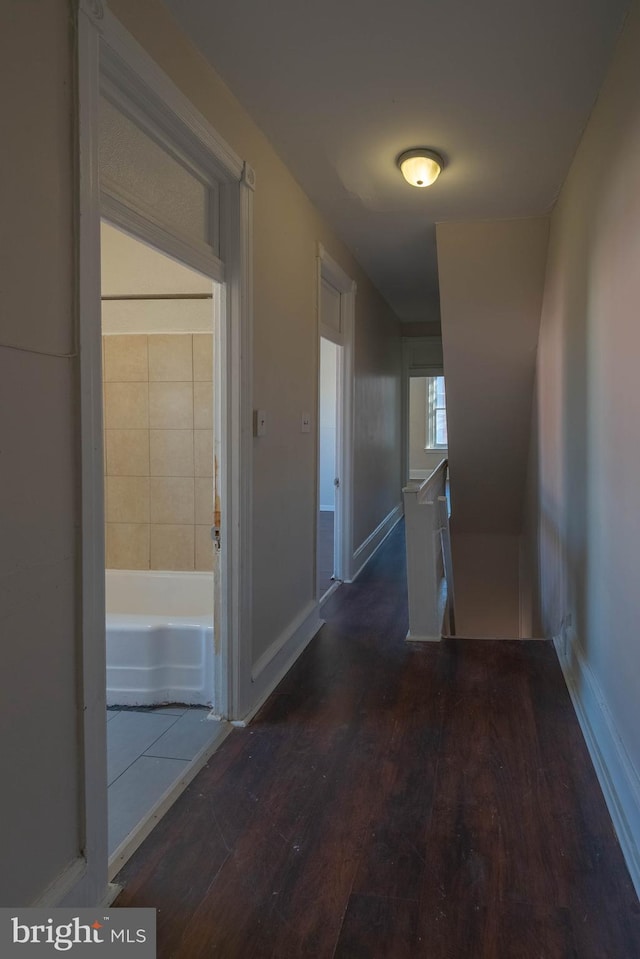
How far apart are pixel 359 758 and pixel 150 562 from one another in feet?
6.68

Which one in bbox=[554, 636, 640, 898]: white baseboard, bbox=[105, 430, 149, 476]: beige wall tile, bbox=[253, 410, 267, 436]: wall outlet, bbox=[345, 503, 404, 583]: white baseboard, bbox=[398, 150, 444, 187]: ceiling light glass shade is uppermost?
bbox=[398, 150, 444, 187]: ceiling light glass shade

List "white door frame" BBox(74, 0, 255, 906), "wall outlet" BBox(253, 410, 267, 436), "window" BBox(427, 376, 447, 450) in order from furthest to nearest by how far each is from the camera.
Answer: "window" BBox(427, 376, 447, 450) → "wall outlet" BBox(253, 410, 267, 436) → "white door frame" BBox(74, 0, 255, 906)

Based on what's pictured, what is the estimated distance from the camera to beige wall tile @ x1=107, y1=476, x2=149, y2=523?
397 centimetres

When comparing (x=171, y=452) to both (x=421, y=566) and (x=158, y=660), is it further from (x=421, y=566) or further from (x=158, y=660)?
(x=421, y=566)

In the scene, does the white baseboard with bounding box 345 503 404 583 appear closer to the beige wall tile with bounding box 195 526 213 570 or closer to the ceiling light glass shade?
the beige wall tile with bounding box 195 526 213 570

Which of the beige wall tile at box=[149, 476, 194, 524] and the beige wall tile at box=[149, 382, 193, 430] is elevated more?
the beige wall tile at box=[149, 382, 193, 430]

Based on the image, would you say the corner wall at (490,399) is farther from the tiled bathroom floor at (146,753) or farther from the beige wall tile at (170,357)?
the tiled bathroom floor at (146,753)

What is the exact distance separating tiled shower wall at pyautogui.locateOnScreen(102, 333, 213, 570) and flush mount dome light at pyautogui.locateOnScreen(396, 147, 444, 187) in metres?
1.51

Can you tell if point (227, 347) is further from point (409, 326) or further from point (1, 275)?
point (409, 326)

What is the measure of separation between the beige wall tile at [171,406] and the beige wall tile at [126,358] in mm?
124

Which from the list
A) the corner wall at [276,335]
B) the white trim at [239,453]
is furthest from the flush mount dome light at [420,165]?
the white trim at [239,453]

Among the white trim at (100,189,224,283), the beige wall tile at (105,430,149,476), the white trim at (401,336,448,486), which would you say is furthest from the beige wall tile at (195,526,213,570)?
the white trim at (401,336,448,486)

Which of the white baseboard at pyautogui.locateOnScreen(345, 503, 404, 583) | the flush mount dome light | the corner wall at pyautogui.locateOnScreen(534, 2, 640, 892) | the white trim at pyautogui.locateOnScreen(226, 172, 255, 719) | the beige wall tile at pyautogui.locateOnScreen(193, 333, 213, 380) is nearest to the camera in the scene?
the corner wall at pyautogui.locateOnScreen(534, 2, 640, 892)

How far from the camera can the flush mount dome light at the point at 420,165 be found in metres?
3.01
